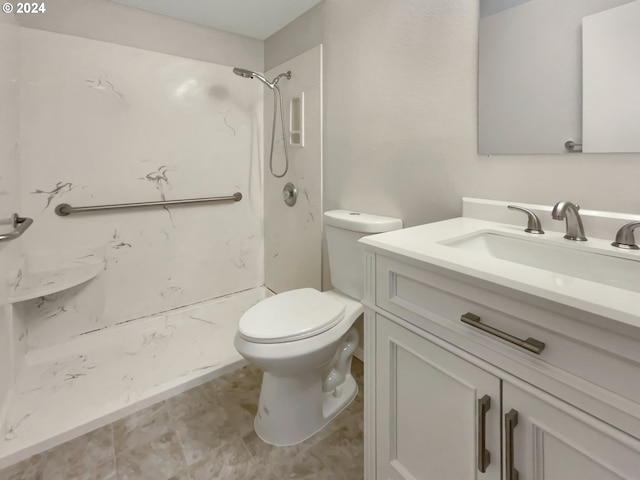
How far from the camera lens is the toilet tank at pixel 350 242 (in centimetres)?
146

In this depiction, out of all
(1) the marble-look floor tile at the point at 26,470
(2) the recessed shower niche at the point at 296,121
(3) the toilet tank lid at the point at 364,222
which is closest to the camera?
(1) the marble-look floor tile at the point at 26,470

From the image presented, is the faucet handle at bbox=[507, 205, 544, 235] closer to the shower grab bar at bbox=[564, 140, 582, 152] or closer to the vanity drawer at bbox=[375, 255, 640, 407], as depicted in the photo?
the shower grab bar at bbox=[564, 140, 582, 152]

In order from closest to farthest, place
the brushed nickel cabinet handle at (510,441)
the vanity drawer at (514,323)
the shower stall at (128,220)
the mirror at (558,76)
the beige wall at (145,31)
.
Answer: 1. the vanity drawer at (514,323)
2. the brushed nickel cabinet handle at (510,441)
3. the mirror at (558,76)
4. the shower stall at (128,220)
5. the beige wall at (145,31)

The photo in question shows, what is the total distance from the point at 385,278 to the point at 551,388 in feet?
1.36

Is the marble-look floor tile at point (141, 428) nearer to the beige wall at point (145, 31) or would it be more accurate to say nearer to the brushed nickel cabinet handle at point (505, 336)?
the brushed nickel cabinet handle at point (505, 336)

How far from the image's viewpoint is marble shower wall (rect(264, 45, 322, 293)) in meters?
1.96

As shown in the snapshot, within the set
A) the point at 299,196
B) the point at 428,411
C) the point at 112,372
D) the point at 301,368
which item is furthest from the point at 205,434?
the point at 299,196

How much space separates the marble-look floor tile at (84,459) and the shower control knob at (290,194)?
5.02 ft

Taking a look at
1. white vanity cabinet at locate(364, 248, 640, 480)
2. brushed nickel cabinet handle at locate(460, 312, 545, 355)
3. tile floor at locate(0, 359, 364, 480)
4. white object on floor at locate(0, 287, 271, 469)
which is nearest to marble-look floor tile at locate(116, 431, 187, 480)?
tile floor at locate(0, 359, 364, 480)

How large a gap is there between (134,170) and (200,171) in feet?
1.32

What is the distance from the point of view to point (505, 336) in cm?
62

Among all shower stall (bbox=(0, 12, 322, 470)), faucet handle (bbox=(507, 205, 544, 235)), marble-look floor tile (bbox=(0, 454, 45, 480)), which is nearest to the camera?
faucet handle (bbox=(507, 205, 544, 235))

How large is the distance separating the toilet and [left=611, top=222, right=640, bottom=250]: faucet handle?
0.78 m

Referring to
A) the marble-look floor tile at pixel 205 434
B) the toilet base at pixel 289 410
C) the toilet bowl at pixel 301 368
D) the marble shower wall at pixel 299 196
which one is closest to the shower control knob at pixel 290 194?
the marble shower wall at pixel 299 196
